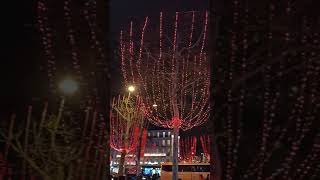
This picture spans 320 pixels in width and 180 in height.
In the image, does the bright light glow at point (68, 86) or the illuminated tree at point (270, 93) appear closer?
the illuminated tree at point (270, 93)

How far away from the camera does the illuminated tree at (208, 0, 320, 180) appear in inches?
201

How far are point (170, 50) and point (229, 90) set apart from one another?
593 inches

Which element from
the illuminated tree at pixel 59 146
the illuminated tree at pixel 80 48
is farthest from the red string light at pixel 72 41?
the illuminated tree at pixel 59 146

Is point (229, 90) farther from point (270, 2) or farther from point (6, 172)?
point (6, 172)

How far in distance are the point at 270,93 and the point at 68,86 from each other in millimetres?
2008

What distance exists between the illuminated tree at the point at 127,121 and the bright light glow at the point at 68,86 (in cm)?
1899

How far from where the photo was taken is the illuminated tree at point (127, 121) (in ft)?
82.7

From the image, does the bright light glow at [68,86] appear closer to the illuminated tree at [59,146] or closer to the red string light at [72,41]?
the red string light at [72,41]

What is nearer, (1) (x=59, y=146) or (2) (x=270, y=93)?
(1) (x=59, y=146)

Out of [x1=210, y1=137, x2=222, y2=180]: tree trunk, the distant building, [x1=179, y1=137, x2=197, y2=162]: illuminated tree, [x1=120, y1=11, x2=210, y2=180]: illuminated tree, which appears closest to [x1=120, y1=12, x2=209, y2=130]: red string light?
[x1=120, y1=11, x2=210, y2=180]: illuminated tree

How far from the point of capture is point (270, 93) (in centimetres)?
516

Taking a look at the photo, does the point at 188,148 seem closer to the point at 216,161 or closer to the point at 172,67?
the point at 172,67

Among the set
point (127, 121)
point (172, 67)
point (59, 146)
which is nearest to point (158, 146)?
point (127, 121)

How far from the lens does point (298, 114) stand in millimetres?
5105
